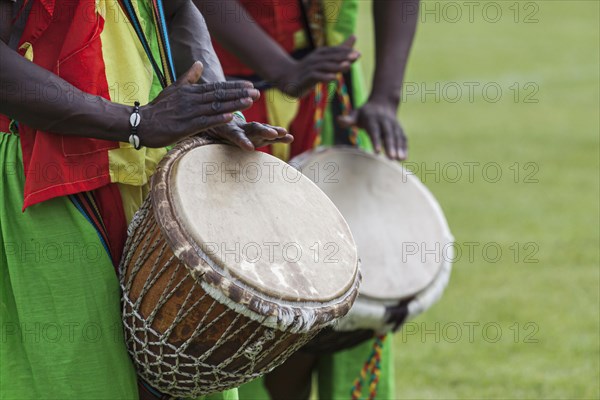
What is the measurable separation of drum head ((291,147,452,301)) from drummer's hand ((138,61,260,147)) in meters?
1.14

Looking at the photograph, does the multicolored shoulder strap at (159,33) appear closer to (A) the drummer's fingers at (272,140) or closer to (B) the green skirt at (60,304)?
(A) the drummer's fingers at (272,140)

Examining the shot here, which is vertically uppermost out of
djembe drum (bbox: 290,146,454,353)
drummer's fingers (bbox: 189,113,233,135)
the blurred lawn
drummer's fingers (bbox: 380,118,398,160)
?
drummer's fingers (bbox: 189,113,233,135)

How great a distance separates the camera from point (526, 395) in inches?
170

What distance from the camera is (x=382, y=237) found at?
11.6 ft

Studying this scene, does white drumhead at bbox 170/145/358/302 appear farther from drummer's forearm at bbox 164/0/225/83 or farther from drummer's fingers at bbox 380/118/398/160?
drummer's fingers at bbox 380/118/398/160

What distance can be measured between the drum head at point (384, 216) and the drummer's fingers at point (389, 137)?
43 mm

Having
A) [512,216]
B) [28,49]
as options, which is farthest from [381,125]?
[512,216]

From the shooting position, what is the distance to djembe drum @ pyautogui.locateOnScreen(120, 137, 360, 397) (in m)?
2.28

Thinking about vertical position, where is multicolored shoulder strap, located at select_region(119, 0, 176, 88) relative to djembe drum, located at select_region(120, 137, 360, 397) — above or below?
above

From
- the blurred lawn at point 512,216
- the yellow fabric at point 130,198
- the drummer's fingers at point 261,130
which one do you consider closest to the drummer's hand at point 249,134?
the drummer's fingers at point 261,130

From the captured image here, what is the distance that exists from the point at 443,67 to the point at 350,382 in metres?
9.53

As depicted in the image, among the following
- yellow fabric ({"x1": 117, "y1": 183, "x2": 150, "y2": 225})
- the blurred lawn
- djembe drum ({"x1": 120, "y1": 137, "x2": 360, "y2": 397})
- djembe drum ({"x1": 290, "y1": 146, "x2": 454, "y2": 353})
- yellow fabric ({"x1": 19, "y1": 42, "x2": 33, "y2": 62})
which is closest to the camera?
djembe drum ({"x1": 120, "y1": 137, "x2": 360, "y2": 397})

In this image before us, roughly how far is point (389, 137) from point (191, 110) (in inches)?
58.4

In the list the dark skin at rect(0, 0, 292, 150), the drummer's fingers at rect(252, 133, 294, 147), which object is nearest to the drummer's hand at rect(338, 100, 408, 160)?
the drummer's fingers at rect(252, 133, 294, 147)
